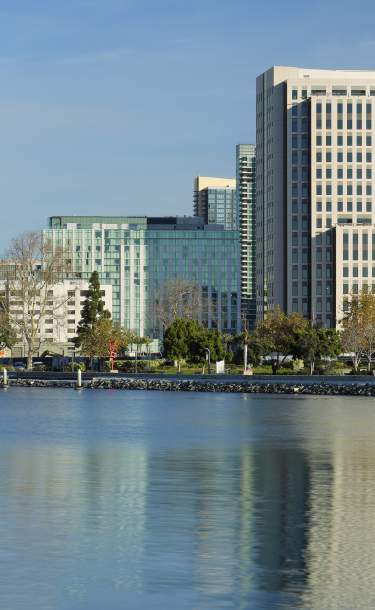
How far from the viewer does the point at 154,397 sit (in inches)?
4732

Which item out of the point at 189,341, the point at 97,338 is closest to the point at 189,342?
the point at 189,341

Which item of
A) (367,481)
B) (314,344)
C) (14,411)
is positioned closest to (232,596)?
(367,481)

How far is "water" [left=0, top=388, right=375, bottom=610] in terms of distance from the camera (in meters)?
24.3

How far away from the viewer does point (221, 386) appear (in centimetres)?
13275

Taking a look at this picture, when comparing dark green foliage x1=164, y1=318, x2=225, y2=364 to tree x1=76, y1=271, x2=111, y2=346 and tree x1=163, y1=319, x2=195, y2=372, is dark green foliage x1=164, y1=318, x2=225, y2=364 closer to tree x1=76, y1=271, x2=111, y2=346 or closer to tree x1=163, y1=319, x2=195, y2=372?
tree x1=163, y1=319, x2=195, y2=372

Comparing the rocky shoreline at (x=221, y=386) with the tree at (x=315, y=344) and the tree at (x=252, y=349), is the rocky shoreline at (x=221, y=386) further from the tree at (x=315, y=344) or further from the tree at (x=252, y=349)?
the tree at (x=252, y=349)

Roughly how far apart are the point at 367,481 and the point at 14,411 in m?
53.7

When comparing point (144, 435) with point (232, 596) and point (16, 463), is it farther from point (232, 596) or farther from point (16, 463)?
point (232, 596)

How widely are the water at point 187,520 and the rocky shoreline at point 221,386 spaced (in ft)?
189

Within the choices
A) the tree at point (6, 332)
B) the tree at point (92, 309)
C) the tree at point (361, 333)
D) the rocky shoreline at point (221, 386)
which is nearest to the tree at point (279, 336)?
the tree at point (361, 333)

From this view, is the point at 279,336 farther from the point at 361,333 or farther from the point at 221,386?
the point at 221,386

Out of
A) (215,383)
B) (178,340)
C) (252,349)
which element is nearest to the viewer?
(215,383)

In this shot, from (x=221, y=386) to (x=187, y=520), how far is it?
327 ft

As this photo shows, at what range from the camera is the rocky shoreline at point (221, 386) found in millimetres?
126062
